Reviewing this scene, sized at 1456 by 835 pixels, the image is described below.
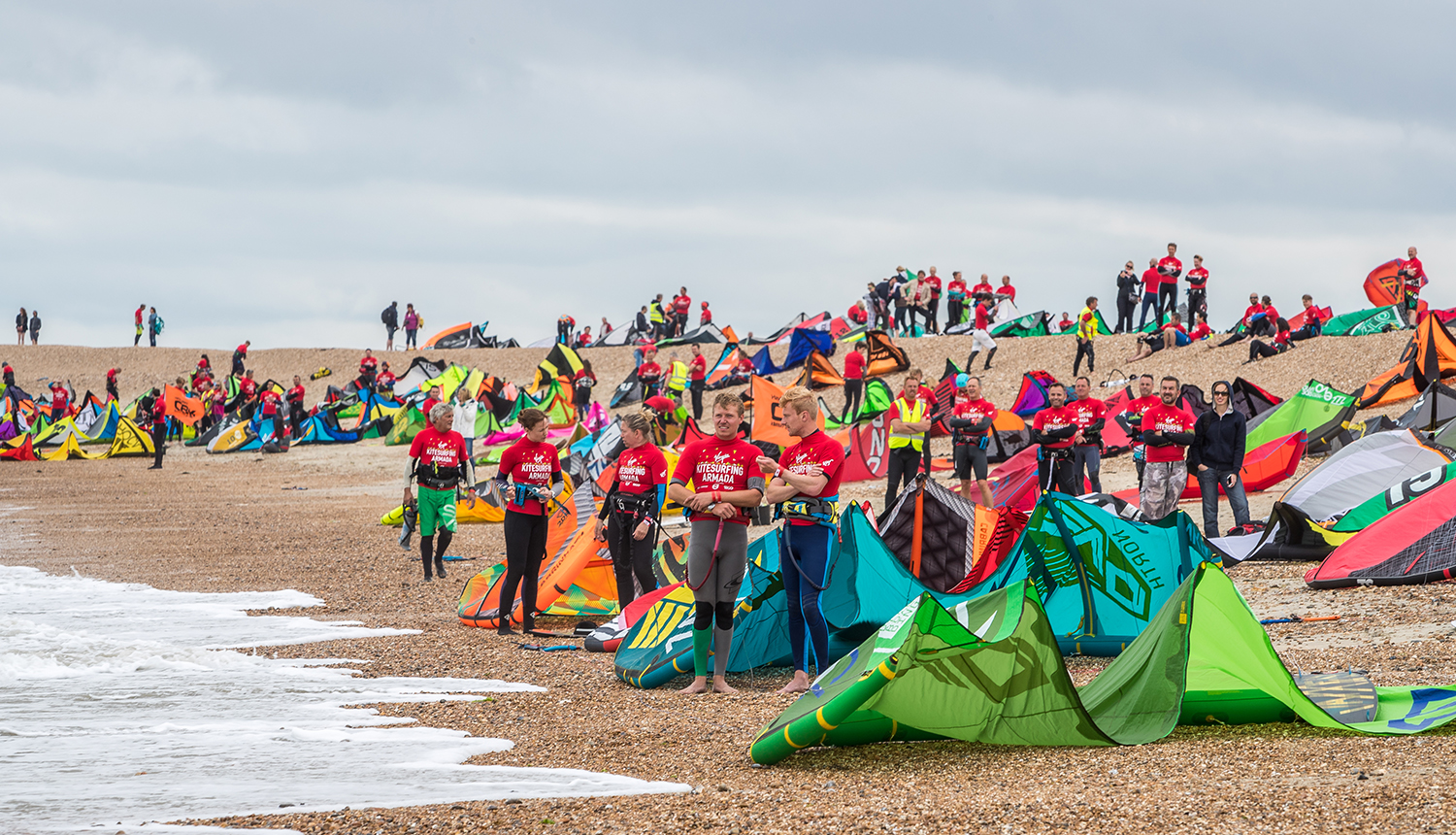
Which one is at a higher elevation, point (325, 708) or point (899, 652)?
point (899, 652)

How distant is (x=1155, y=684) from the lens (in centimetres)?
516

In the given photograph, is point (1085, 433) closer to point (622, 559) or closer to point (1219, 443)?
point (1219, 443)

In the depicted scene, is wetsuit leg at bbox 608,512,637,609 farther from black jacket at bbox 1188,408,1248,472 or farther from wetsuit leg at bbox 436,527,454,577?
black jacket at bbox 1188,408,1248,472

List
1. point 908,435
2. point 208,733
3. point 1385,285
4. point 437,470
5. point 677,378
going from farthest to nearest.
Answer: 1. point 677,378
2. point 1385,285
3. point 908,435
4. point 437,470
5. point 208,733

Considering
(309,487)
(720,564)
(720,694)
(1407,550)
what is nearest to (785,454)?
(720,564)

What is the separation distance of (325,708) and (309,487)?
18.0 metres

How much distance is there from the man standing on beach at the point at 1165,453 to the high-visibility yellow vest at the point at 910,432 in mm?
2664

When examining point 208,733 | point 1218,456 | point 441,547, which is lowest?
point 208,733

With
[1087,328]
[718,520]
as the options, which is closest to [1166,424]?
[718,520]

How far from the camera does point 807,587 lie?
6.42m

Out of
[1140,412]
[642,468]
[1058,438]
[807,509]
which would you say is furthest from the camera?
[1140,412]

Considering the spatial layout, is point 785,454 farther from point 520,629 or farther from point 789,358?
point 789,358

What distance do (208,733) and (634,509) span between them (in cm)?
309

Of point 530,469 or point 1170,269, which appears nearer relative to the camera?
point 530,469
